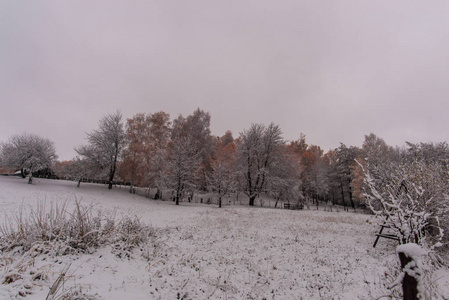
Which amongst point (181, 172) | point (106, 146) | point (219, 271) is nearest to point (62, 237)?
point (219, 271)

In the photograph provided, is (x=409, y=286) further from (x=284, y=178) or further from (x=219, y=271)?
(x=284, y=178)

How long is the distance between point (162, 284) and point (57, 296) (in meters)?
2.39

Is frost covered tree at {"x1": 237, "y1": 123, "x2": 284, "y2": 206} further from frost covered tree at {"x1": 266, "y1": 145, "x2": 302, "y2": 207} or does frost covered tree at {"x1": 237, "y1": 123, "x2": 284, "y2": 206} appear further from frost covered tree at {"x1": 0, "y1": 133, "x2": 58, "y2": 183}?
frost covered tree at {"x1": 0, "y1": 133, "x2": 58, "y2": 183}

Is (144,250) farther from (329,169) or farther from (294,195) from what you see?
(329,169)

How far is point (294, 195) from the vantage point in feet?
104

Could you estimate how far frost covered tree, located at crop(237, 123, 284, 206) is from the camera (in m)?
32.5

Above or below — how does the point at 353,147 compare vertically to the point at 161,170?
above

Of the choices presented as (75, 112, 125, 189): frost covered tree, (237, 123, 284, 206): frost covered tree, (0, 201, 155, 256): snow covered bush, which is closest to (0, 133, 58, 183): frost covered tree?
(75, 112, 125, 189): frost covered tree

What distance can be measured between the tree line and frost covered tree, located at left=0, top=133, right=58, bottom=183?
0.33 ft

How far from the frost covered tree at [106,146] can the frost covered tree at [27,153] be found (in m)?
4.38

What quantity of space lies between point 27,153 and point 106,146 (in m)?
9.68

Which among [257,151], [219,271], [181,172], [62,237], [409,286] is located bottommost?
[219,271]

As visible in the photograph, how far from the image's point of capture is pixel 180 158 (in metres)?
27.0

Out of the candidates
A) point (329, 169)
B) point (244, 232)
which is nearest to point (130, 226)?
point (244, 232)
